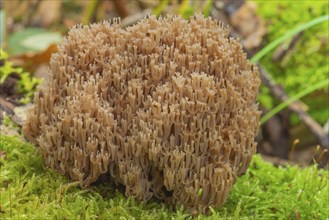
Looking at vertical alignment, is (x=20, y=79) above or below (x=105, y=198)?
above

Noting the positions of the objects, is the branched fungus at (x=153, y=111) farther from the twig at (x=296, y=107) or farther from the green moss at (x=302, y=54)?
the green moss at (x=302, y=54)

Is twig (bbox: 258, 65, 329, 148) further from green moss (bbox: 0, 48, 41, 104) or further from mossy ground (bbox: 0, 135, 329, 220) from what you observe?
green moss (bbox: 0, 48, 41, 104)

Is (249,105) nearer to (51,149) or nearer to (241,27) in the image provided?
(51,149)

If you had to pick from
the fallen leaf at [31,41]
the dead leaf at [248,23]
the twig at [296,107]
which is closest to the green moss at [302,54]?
the dead leaf at [248,23]

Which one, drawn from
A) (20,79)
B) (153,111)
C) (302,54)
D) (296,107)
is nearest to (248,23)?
(302,54)

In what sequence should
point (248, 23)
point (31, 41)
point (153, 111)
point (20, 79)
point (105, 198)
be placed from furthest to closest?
point (31, 41), point (248, 23), point (20, 79), point (105, 198), point (153, 111)

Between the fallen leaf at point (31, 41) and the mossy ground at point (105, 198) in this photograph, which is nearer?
the mossy ground at point (105, 198)

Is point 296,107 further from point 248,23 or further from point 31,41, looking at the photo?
point 31,41
